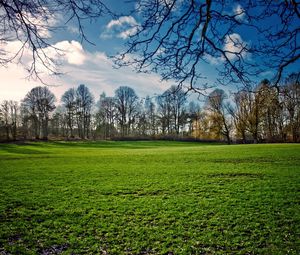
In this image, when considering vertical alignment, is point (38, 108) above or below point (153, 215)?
above

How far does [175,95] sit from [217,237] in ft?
12.6

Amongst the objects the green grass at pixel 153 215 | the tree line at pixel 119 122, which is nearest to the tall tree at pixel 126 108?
the tree line at pixel 119 122

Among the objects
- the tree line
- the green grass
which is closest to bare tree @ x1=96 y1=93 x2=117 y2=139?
the tree line

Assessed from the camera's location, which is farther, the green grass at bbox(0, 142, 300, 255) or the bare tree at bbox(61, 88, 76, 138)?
the bare tree at bbox(61, 88, 76, 138)

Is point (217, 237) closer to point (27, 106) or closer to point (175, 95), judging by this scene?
point (175, 95)

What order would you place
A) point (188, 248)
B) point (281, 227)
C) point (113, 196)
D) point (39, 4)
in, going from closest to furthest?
point (39, 4)
point (188, 248)
point (281, 227)
point (113, 196)

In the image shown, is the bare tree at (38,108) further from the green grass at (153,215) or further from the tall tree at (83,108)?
the green grass at (153,215)

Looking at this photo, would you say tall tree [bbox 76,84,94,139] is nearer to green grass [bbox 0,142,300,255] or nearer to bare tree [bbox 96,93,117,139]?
bare tree [bbox 96,93,117,139]

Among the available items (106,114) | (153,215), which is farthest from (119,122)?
(153,215)

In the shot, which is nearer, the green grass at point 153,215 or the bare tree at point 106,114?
the green grass at point 153,215

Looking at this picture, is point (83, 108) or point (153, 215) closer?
point (153, 215)

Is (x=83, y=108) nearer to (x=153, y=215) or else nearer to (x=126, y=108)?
(x=126, y=108)

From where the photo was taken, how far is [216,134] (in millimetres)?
57031

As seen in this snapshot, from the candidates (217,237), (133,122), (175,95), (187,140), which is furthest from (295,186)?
(133,122)
